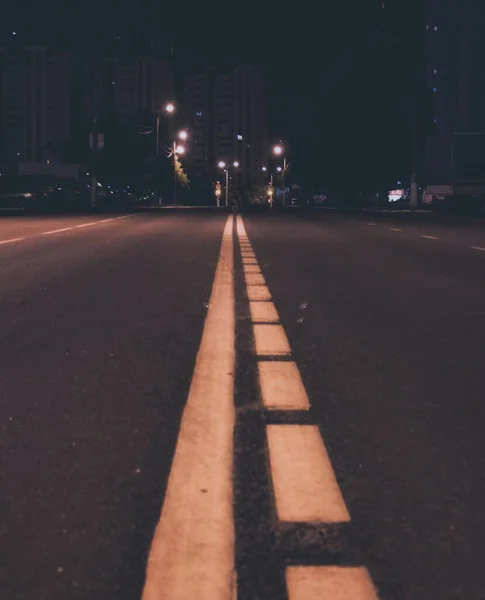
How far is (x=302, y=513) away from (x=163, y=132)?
129 m

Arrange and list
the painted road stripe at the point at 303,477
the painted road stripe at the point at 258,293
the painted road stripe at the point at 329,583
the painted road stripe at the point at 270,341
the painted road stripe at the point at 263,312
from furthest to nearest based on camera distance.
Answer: the painted road stripe at the point at 258,293 < the painted road stripe at the point at 263,312 < the painted road stripe at the point at 270,341 < the painted road stripe at the point at 303,477 < the painted road stripe at the point at 329,583

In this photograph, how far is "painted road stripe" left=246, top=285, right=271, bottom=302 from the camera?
1045 centimetres

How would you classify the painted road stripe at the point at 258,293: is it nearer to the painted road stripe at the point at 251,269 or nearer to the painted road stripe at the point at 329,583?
the painted road stripe at the point at 251,269

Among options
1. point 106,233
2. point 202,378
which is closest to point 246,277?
point 202,378

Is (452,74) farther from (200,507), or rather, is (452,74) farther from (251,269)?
(200,507)

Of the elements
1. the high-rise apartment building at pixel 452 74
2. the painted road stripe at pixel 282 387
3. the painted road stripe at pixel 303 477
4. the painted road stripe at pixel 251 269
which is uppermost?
the high-rise apartment building at pixel 452 74

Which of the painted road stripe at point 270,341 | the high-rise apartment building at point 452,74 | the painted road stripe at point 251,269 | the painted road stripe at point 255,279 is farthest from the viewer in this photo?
the high-rise apartment building at point 452,74

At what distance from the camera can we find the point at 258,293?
36.0 ft

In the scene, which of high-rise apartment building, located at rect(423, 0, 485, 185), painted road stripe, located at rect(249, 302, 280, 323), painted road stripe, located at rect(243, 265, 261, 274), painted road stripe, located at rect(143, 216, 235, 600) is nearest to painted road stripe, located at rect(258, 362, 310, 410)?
painted road stripe, located at rect(143, 216, 235, 600)

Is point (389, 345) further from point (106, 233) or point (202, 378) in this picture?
point (106, 233)

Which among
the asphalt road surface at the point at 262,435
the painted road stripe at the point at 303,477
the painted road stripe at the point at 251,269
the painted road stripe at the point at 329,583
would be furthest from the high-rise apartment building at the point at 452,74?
the painted road stripe at the point at 329,583

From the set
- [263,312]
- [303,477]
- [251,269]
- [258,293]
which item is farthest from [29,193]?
[303,477]

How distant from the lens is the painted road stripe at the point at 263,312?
8656 mm

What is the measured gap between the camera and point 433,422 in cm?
492
